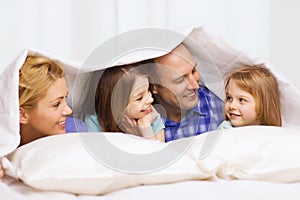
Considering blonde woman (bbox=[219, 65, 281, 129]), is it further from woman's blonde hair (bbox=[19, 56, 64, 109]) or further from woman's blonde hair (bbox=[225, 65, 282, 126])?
woman's blonde hair (bbox=[19, 56, 64, 109])

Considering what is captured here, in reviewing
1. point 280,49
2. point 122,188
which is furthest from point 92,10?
point 122,188

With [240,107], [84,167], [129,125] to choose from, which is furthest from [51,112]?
[240,107]

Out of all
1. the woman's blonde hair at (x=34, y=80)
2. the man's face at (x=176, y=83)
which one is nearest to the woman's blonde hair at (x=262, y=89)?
the man's face at (x=176, y=83)

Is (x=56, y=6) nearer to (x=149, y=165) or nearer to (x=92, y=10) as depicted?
(x=92, y=10)

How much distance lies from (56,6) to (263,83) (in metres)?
0.77

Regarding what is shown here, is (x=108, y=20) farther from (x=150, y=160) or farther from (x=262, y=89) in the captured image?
(x=150, y=160)

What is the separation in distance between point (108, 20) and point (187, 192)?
98 centimetres

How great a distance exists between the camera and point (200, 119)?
5.08 ft

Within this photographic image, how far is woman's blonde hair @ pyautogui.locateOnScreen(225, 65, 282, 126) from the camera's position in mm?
1533

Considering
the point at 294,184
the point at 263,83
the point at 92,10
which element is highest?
the point at 92,10

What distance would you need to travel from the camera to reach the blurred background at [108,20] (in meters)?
1.83

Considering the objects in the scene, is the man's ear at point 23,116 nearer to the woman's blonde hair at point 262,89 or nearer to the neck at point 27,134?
the neck at point 27,134

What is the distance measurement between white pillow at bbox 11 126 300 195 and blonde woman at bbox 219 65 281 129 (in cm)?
24

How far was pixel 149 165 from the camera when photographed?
3.82ft
